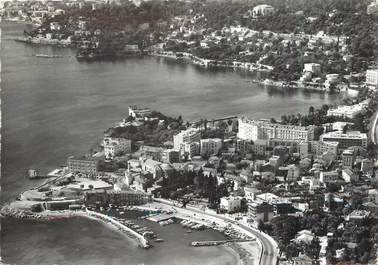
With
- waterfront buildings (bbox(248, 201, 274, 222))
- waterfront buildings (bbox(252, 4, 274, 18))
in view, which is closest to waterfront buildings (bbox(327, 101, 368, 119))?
waterfront buildings (bbox(248, 201, 274, 222))

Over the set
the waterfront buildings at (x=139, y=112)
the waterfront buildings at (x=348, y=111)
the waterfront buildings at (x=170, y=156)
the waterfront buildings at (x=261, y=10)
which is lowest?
the waterfront buildings at (x=170, y=156)

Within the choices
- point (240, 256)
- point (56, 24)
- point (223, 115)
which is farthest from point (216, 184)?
A: point (56, 24)

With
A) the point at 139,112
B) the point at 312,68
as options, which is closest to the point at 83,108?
the point at 139,112

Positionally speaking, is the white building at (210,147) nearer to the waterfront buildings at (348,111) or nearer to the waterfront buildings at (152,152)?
the waterfront buildings at (152,152)

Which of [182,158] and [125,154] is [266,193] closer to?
[182,158]

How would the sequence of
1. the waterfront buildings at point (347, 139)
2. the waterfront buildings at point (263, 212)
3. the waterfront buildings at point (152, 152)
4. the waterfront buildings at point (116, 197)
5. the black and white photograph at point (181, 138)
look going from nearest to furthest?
the black and white photograph at point (181, 138)
the waterfront buildings at point (263, 212)
the waterfront buildings at point (116, 197)
the waterfront buildings at point (152, 152)
the waterfront buildings at point (347, 139)

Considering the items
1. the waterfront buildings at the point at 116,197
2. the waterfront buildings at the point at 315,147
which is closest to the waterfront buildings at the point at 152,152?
the waterfront buildings at the point at 116,197

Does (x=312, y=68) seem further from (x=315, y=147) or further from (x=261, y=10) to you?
(x=315, y=147)
